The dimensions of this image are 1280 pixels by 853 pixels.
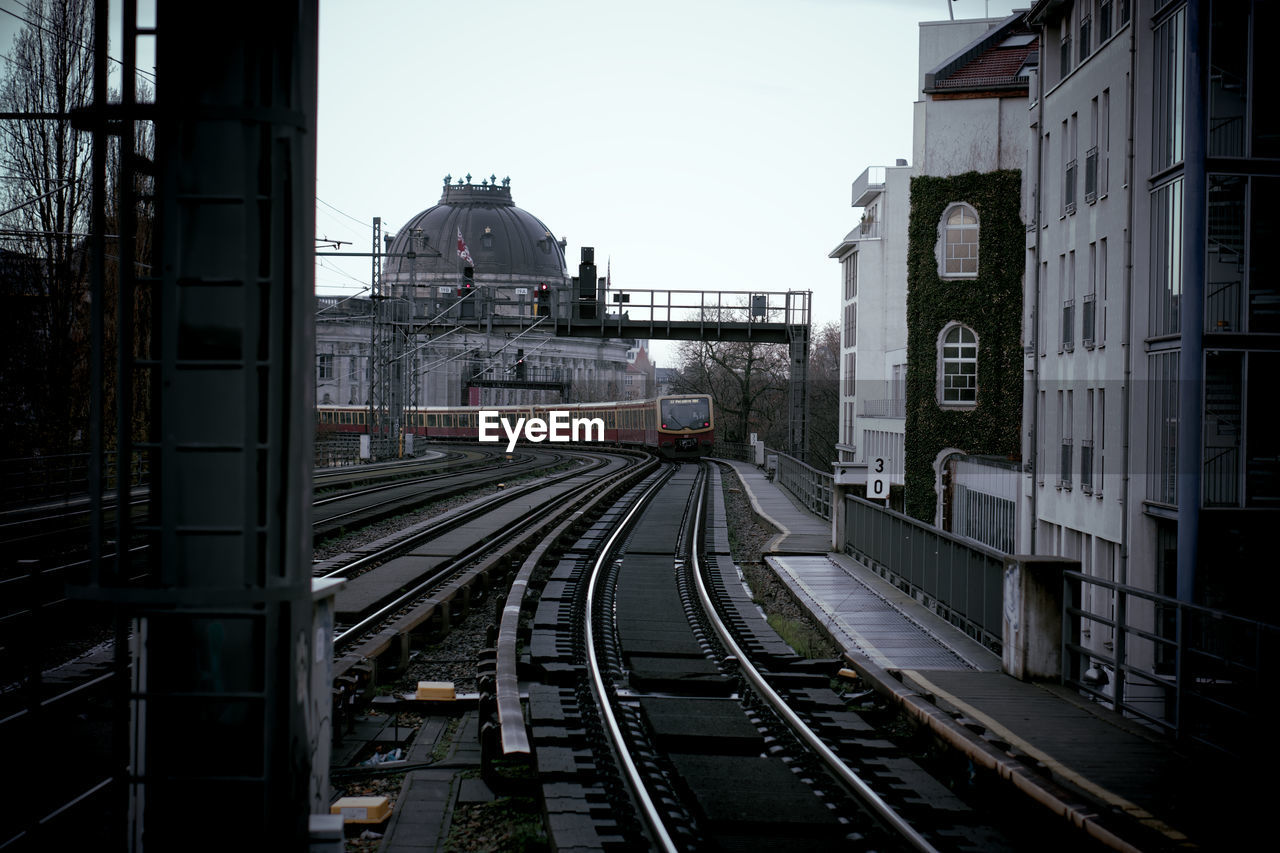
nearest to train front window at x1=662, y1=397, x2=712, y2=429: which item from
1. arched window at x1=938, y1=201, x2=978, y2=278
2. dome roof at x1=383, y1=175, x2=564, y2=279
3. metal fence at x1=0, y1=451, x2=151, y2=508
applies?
arched window at x1=938, y1=201, x2=978, y2=278

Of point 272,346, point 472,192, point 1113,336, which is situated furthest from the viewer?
point 472,192

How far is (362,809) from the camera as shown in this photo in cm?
740

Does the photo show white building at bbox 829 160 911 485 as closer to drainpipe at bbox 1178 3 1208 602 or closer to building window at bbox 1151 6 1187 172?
building window at bbox 1151 6 1187 172

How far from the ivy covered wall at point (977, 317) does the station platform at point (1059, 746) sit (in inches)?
813

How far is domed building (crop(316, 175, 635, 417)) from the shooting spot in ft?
194

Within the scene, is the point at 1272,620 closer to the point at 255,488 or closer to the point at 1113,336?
the point at 1113,336

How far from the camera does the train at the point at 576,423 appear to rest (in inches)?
2478

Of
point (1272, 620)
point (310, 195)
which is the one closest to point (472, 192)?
point (1272, 620)

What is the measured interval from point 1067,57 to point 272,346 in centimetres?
2284

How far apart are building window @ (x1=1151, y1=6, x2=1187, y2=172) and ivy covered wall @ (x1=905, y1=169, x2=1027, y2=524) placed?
1521 centimetres

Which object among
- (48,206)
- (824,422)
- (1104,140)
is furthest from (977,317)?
(824,422)

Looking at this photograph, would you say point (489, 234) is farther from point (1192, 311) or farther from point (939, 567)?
point (939, 567)

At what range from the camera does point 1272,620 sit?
58.1 ft

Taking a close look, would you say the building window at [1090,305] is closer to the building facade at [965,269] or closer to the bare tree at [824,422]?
the building facade at [965,269]
